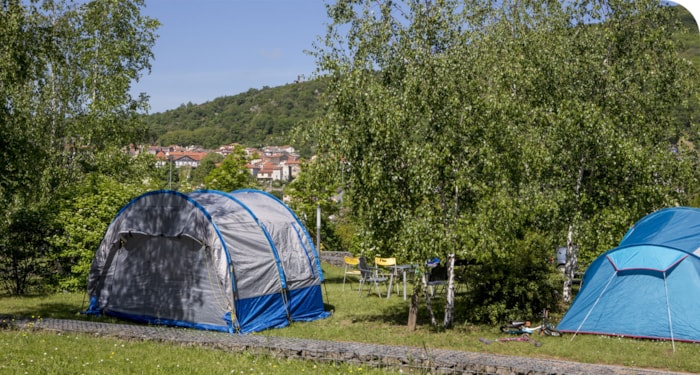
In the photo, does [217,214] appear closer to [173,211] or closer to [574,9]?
[173,211]

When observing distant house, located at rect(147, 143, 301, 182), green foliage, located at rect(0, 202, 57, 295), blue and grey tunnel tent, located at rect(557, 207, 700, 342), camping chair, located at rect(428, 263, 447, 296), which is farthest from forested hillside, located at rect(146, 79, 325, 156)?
blue and grey tunnel tent, located at rect(557, 207, 700, 342)

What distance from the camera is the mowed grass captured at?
7762mm

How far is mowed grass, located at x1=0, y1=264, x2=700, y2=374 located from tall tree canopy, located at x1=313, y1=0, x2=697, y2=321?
1.36 metres

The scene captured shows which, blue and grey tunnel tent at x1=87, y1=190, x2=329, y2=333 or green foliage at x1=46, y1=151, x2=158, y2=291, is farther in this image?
green foliage at x1=46, y1=151, x2=158, y2=291

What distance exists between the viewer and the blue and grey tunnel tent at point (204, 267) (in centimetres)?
1120

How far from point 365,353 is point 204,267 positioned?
4326 millimetres

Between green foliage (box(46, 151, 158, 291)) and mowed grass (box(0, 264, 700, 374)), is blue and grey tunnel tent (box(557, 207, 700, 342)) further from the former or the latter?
green foliage (box(46, 151, 158, 291))

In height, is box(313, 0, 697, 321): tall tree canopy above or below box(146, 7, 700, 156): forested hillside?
below

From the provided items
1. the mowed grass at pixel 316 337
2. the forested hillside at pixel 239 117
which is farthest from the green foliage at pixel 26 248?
the forested hillside at pixel 239 117

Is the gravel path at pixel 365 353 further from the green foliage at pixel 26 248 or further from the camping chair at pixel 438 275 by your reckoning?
the green foliage at pixel 26 248

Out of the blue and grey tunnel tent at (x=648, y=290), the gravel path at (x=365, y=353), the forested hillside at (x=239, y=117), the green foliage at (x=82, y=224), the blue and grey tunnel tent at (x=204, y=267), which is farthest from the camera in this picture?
the forested hillside at (x=239, y=117)

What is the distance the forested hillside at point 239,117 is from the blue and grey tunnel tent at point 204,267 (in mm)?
84486

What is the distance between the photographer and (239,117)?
414ft

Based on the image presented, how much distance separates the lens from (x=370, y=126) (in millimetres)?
10523
